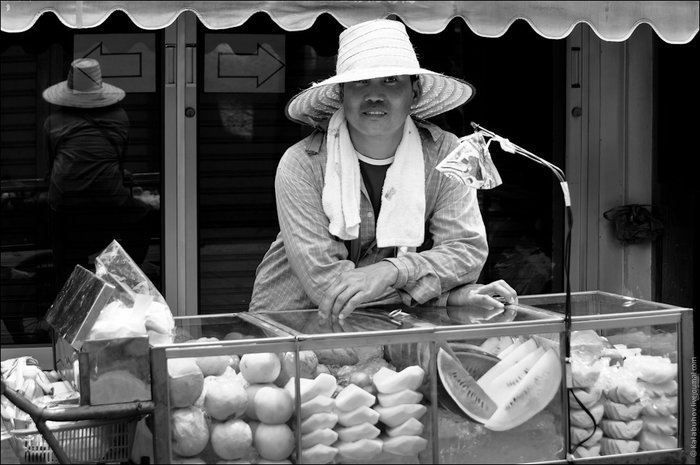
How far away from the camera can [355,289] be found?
2.45 meters

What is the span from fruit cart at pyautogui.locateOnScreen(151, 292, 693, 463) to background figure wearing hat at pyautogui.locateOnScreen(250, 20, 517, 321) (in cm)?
15

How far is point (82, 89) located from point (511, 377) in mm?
3215

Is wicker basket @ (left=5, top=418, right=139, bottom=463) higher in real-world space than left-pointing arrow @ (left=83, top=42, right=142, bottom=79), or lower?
lower

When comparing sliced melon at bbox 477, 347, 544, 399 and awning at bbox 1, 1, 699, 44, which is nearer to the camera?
sliced melon at bbox 477, 347, 544, 399

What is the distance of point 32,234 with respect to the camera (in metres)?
4.90

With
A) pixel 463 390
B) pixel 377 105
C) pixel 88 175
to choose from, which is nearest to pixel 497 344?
pixel 463 390

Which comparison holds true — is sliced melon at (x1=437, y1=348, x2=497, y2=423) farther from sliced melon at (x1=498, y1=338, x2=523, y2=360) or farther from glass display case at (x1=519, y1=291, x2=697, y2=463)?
glass display case at (x1=519, y1=291, x2=697, y2=463)

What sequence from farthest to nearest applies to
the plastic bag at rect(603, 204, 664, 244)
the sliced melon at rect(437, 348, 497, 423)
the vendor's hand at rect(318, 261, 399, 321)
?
1. the plastic bag at rect(603, 204, 664, 244)
2. the vendor's hand at rect(318, 261, 399, 321)
3. the sliced melon at rect(437, 348, 497, 423)

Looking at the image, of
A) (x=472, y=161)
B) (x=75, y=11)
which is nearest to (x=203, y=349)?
(x=472, y=161)

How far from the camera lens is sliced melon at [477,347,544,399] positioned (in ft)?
7.35

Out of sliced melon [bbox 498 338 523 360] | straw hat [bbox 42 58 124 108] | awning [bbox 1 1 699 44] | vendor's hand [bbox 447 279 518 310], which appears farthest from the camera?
straw hat [bbox 42 58 124 108]

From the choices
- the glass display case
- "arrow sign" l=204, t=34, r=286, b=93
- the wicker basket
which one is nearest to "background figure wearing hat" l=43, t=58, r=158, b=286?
"arrow sign" l=204, t=34, r=286, b=93

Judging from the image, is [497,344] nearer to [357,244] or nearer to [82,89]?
[357,244]

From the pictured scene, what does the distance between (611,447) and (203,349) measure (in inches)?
38.6
